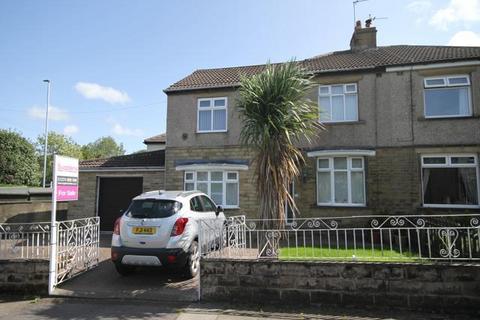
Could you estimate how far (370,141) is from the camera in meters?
12.9

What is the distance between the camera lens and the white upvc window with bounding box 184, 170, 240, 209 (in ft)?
46.3

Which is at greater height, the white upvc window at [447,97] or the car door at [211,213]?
the white upvc window at [447,97]

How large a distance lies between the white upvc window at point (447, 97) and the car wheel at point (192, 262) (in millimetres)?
9563

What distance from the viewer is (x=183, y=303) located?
640 cm

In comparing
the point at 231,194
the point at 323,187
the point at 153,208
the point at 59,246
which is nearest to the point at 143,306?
the point at 153,208

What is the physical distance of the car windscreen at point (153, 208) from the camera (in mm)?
7383

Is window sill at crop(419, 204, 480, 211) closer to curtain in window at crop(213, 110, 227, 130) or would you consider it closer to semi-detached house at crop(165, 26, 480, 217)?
semi-detached house at crop(165, 26, 480, 217)

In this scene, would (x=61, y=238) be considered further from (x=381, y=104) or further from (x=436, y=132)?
(x=436, y=132)

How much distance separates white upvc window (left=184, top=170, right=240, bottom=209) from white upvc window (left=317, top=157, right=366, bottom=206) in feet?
10.5

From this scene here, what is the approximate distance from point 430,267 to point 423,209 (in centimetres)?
718

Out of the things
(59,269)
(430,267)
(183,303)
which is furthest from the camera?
(59,269)

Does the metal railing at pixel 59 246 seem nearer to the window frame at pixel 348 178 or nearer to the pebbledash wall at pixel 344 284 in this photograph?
the pebbledash wall at pixel 344 284

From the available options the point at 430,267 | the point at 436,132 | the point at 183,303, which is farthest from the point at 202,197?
the point at 436,132

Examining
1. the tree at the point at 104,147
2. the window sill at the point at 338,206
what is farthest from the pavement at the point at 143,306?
the tree at the point at 104,147
